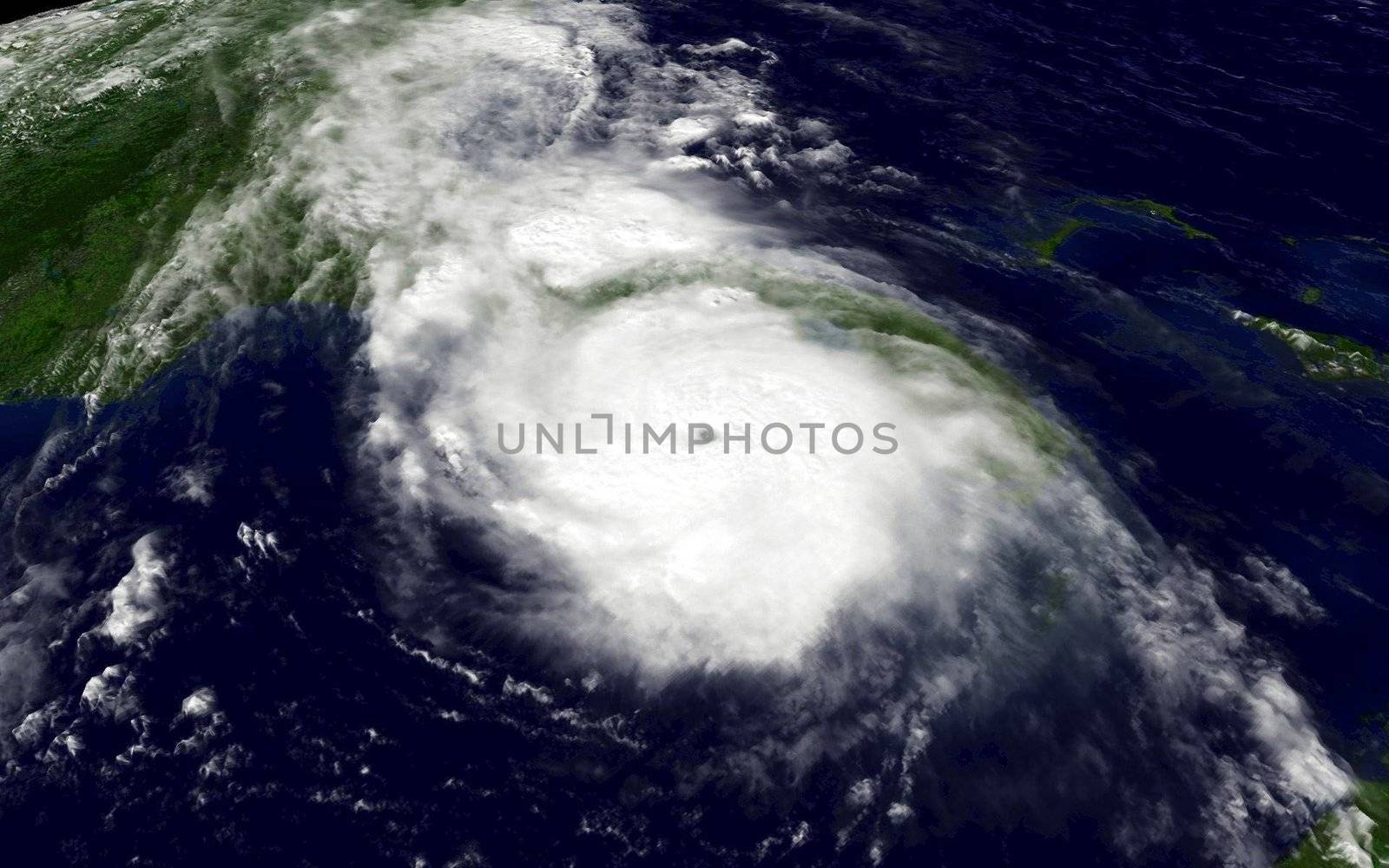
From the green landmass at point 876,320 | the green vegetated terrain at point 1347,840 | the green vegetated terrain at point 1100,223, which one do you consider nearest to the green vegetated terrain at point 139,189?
the green landmass at point 876,320

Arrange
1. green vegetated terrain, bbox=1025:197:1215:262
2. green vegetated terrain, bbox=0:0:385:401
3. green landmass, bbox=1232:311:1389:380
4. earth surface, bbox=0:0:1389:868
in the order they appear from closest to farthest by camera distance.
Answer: earth surface, bbox=0:0:1389:868 → green landmass, bbox=1232:311:1389:380 → green vegetated terrain, bbox=0:0:385:401 → green vegetated terrain, bbox=1025:197:1215:262

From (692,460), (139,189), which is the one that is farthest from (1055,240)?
(139,189)

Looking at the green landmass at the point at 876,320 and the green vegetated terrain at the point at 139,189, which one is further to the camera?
the green vegetated terrain at the point at 139,189

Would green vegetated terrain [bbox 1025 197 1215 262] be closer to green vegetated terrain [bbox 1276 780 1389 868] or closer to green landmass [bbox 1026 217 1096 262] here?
green landmass [bbox 1026 217 1096 262]

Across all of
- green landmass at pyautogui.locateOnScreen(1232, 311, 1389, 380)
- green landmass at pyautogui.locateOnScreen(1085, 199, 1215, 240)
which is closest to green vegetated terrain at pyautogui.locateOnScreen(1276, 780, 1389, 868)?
green landmass at pyautogui.locateOnScreen(1232, 311, 1389, 380)

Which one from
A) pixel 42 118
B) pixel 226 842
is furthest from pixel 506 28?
pixel 226 842

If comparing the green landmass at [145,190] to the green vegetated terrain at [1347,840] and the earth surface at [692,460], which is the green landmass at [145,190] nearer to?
the earth surface at [692,460]
